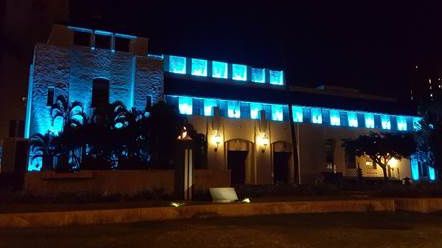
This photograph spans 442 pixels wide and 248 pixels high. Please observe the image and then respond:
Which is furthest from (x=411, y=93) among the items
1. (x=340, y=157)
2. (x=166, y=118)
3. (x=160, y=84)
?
(x=166, y=118)

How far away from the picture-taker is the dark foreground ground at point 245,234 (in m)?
9.20

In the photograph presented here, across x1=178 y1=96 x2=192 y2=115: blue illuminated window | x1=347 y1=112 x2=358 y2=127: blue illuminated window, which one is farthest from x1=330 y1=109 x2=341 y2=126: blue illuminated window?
x1=178 y1=96 x2=192 y2=115: blue illuminated window

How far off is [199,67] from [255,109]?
6.05m

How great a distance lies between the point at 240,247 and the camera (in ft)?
28.8

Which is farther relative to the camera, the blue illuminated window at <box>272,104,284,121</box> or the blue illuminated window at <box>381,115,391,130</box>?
the blue illuminated window at <box>381,115,391,130</box>

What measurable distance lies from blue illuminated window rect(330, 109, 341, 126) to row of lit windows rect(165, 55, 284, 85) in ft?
18.1

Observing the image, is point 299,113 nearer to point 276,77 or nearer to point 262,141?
point 276,77

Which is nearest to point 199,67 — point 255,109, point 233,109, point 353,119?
point 233,109

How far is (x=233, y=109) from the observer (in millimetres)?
36000

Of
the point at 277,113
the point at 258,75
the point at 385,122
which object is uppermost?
the point at 258,75

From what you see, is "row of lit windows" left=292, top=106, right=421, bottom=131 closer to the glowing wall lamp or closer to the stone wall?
the glowing wall lamp

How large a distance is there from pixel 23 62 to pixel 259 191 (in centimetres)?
→ 2760

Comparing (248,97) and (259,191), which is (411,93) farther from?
(259,191)

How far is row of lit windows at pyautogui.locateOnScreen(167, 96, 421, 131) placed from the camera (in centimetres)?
3469
